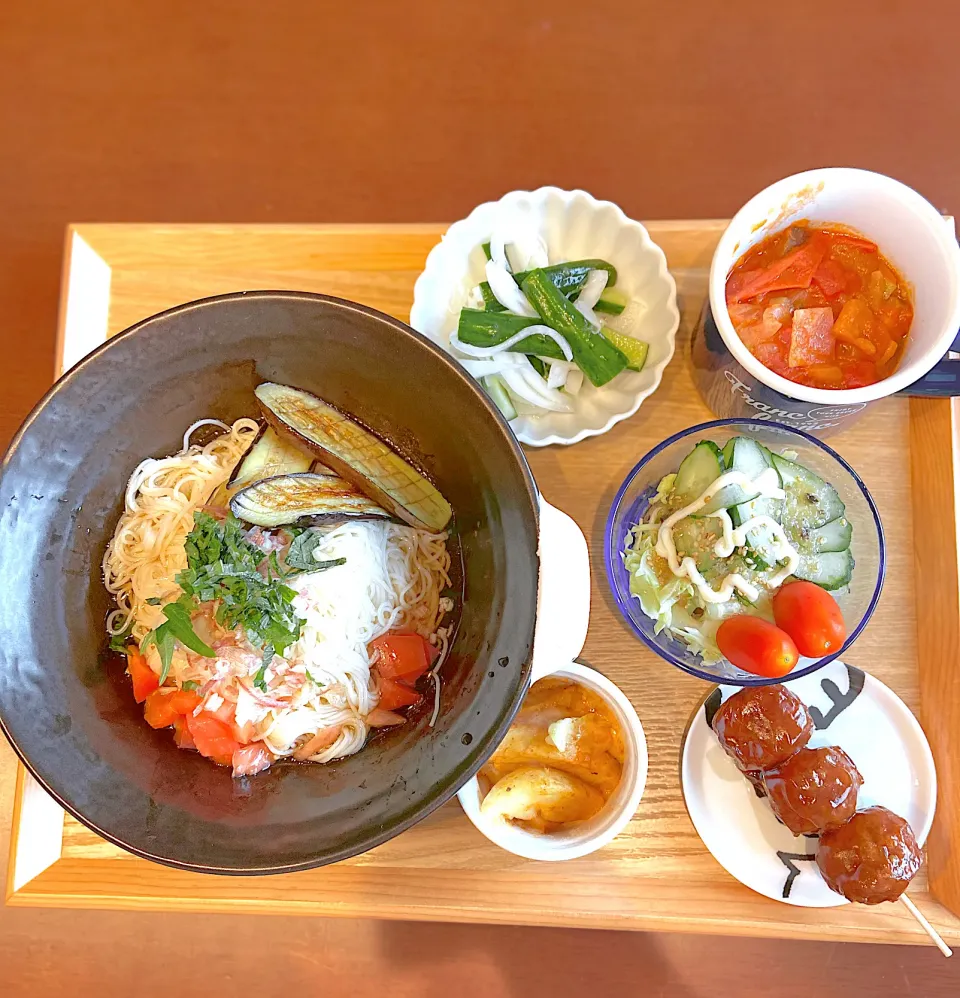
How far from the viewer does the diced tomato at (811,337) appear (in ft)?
4.71

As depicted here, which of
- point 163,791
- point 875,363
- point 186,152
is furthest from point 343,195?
point 163,791

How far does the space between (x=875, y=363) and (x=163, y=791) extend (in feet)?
4.90

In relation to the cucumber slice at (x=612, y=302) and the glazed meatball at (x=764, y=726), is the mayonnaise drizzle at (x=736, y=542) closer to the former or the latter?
the glazed meatball at (x=764, y=726)

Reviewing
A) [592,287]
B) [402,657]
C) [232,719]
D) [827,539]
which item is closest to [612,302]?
[592,287]

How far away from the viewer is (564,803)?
1.51m

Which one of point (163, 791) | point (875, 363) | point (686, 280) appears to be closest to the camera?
point (163, 791)

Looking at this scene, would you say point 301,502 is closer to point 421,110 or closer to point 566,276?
point 566,276

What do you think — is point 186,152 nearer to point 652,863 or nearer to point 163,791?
point 163,791

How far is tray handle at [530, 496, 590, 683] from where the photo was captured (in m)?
1.15

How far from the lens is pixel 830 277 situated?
148 cm

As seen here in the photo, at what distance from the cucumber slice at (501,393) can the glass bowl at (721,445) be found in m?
0.29

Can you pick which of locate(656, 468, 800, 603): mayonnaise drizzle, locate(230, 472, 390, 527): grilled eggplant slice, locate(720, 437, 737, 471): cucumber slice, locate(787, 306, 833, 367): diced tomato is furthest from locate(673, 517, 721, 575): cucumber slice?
locate(230, 472, 390, 527): grilled eggplant slice

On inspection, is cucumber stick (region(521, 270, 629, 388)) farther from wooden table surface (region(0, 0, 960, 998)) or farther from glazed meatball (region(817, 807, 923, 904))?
glazed meatball (region(817, 807, 923, 904))

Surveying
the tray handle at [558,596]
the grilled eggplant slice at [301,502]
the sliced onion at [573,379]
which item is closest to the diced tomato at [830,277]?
the sliced onion at [573,379]
